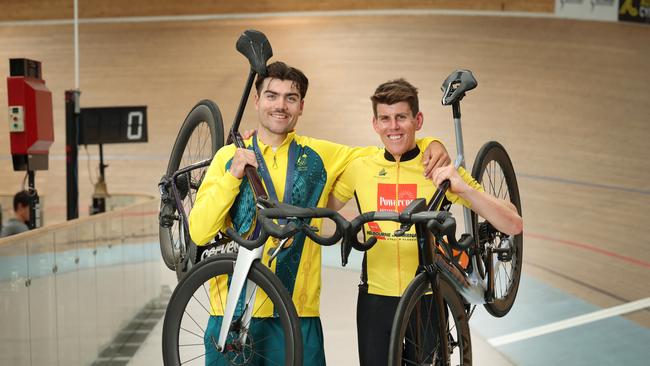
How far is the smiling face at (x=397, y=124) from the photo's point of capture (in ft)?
7.24

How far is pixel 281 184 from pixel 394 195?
0.34 metres

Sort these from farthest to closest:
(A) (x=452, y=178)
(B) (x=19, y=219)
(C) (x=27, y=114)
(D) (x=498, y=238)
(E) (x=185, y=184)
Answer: (B) (x=19, y=219)
(C) (x=27, y=114)
(D) (x=498, y=238)
(E) (x=185, y=184)
(A) (x=452, y=178)

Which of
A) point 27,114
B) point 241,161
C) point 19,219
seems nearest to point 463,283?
point 241,161

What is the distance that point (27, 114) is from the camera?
216 inches

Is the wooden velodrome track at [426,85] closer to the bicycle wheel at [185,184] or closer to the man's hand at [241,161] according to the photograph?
the bicycle wheel at [185,184]

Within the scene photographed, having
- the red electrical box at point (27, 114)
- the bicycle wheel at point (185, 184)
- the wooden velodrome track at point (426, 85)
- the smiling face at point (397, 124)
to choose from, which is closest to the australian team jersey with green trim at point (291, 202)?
the smiling face at point (397, 124)

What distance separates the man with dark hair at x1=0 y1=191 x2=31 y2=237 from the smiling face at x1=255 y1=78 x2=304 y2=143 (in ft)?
12.5

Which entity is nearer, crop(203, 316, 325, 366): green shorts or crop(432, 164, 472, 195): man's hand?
crop(432, 164, 472, 195): man's hand

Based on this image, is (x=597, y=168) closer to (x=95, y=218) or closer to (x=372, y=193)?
(x=95, y=218)

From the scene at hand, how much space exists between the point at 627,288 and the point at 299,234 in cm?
462

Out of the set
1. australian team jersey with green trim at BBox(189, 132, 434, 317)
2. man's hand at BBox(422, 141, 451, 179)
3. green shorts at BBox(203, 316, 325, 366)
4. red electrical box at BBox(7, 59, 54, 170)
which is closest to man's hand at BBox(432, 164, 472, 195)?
man's hand at BBox(422, 141, 451, 179)

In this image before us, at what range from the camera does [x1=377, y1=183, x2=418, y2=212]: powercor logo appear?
7.48ft

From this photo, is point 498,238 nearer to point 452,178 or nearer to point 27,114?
point 452,178

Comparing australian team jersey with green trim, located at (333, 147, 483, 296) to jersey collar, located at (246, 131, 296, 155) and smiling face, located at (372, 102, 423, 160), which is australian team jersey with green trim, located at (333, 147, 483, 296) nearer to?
smiling face, located at (372, 102, 423, 160)
